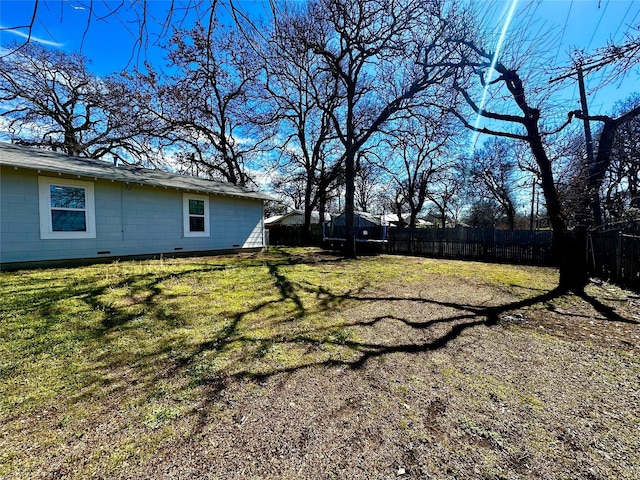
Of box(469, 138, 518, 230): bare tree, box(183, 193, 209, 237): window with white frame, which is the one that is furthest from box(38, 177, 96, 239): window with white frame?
box(469, 138, 518, 230): bare tree

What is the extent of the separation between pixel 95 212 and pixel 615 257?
12809 mm

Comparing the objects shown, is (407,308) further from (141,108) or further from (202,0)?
(141,108)

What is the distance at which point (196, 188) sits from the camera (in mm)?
9141

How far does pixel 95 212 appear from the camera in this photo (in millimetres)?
7441

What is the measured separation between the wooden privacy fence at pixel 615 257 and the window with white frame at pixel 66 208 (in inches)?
492

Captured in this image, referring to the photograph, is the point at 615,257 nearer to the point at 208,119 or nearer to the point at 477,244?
the point at 477,244

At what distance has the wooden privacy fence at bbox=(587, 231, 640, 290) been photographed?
5.62 metres

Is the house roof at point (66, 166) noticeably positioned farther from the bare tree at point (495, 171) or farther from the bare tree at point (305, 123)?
the bare tree at point (495, 171)

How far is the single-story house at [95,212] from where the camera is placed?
6301mm

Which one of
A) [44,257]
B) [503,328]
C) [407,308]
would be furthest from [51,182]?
[503,328]

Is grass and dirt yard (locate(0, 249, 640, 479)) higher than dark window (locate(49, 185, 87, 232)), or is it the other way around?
dark window (locate(49, 185, 87, 232))

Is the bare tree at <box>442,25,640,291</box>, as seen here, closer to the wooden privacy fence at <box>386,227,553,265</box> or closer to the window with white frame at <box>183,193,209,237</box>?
the wooden privacy fence at <box>386,227,553,265</box>

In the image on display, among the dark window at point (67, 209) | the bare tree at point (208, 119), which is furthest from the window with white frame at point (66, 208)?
the bare tree at point (208, 119)

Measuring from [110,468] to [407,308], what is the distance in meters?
3.82
